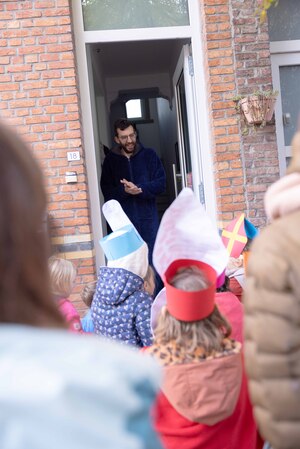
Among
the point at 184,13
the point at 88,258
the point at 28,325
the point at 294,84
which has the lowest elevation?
the point at 88,258

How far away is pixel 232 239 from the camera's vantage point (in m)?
3.36

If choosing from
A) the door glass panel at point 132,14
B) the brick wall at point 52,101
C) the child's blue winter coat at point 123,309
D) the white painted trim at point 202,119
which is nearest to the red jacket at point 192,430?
the child's blue winter coat at point 123,309

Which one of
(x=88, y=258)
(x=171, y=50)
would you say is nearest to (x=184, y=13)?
(x=171, y=50)

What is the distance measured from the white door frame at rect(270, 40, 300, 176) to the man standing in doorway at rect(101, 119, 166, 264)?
1.18m

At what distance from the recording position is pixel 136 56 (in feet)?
24.7

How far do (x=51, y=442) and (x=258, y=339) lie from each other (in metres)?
0.89

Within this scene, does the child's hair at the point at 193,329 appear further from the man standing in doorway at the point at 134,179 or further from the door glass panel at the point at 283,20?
the door glass panel at the point at 283,20

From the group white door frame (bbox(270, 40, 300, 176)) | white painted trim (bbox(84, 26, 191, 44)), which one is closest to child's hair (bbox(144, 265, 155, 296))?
white door frame (bbox(270, 40, 300, 176))

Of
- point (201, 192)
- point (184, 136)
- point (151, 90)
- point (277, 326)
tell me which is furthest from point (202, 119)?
point (277, 326)

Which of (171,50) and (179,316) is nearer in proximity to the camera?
(179,316)

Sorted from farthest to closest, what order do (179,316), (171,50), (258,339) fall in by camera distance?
(171,50)
(179,316)
(258,339)

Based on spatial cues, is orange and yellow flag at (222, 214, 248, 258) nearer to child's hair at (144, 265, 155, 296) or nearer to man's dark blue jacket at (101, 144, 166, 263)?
child's hair at (144, 265, 155, 296)

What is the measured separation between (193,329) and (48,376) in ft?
3.76

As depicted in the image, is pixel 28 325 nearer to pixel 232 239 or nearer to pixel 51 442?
pixel 51 442
